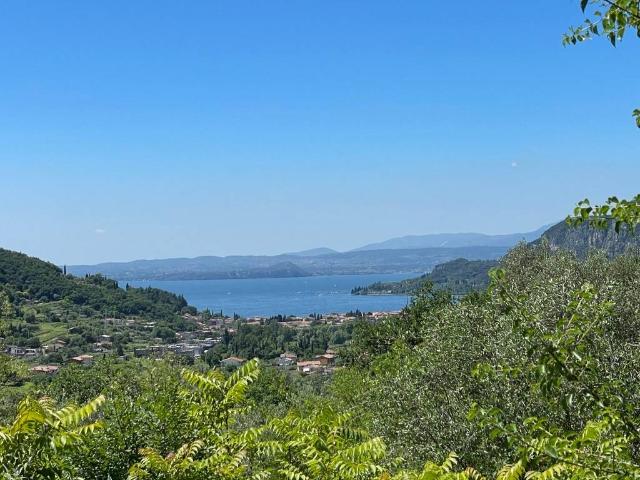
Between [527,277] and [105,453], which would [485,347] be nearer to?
[105,453]

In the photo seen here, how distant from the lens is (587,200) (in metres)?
5.02

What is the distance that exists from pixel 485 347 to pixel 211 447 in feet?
34.2

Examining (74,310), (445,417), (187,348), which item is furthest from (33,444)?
(74,310)

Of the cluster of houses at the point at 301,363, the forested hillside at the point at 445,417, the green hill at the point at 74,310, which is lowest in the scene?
the cluster of houses at the point at 301,363

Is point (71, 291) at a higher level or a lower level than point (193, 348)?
higher

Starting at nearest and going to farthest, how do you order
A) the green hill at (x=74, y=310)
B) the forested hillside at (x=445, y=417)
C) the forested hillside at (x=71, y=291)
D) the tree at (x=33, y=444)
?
1. the forested hillside at (x=445, y=417)
2. the tree at (x=33, y=444)
3. the green hill at (x=74, y=310)
4. the forested hillside at (x=71, y=291)

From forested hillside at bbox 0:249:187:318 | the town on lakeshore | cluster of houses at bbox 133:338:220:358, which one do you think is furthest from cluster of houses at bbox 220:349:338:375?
forested hillside at bbox 0:249:187:318

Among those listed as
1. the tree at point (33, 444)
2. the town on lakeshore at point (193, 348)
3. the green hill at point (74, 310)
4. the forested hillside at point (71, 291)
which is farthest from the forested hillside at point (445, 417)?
the forested hillside at point (71, 291)

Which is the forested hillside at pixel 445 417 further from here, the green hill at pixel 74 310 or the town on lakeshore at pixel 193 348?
the green hill at pixel 74 310

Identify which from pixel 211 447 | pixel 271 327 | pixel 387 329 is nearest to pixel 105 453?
pixel 211 447

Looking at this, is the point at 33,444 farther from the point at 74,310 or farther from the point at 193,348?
the point at 74,310

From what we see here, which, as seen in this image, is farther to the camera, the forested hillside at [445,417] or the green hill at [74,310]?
the green hill at [74,310]

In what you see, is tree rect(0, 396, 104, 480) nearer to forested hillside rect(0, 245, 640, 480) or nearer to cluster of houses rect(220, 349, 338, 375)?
forested hillside rect(0, 245, 640, 480)

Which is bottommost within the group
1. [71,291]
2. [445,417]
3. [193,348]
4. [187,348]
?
[193,348]
